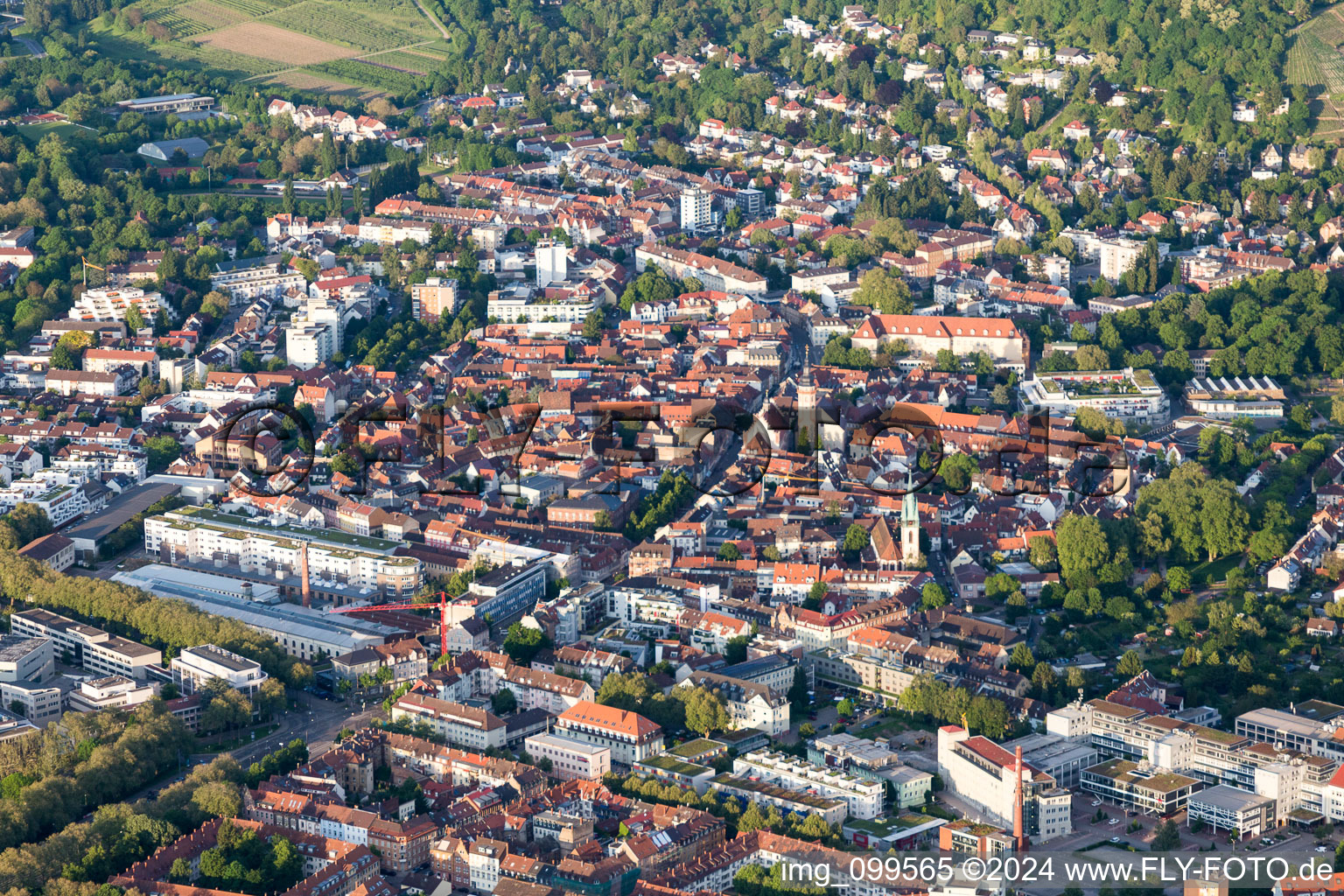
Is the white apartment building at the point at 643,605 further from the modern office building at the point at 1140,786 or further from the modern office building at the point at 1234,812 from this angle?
the modern office building at the point at 1234,812

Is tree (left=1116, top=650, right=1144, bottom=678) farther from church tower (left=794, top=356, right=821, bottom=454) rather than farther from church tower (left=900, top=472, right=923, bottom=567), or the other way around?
church tower (left=794, top=356, right=821, bottom=454)

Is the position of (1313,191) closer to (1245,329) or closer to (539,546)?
(1245,329)

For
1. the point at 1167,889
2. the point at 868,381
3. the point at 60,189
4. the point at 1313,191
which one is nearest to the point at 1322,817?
the point at 1167,889

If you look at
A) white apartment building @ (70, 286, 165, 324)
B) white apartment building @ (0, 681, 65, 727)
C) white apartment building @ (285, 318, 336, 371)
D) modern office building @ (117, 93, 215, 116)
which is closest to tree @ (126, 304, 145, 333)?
white apartment building @ (70, 286, 165, 324)

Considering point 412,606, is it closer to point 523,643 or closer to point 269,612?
point 269,612

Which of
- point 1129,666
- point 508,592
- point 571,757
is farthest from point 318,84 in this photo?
point 571,757
